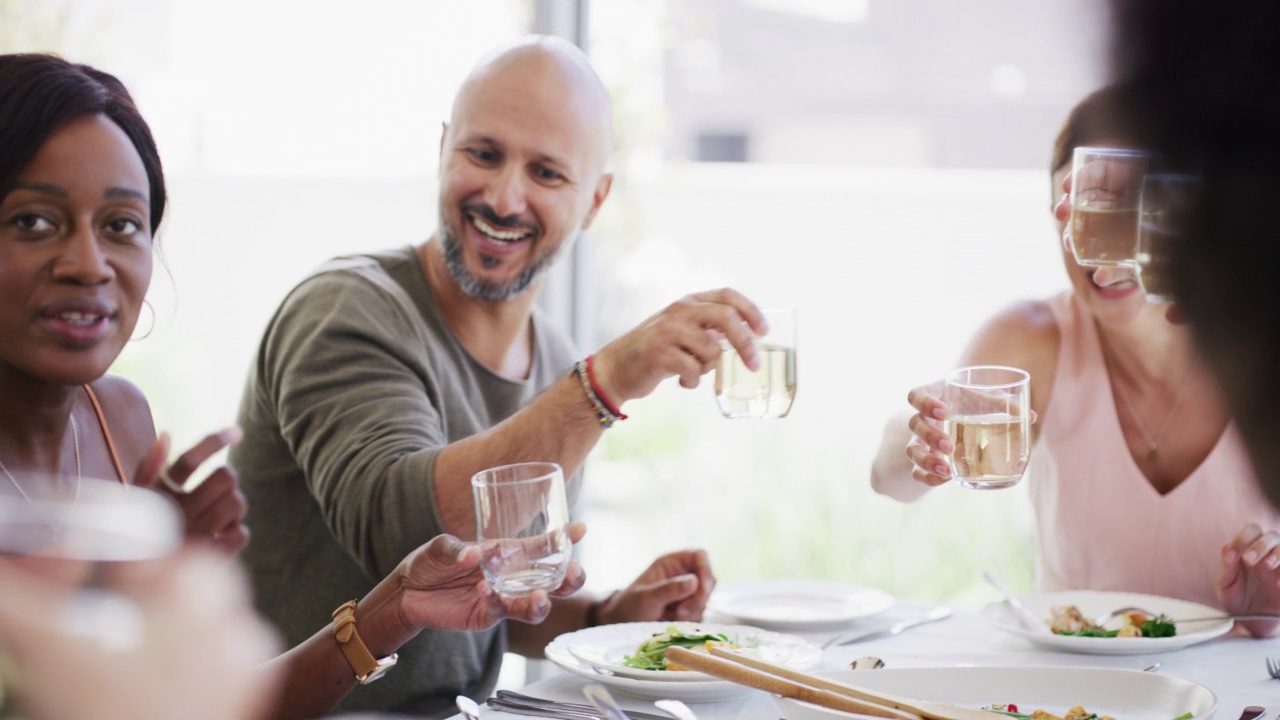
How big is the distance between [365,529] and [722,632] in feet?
2.12

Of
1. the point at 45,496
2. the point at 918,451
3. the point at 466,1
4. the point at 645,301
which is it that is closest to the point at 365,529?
the point at 45,496

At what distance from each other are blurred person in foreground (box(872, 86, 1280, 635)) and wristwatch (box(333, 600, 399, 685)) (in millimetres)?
1005

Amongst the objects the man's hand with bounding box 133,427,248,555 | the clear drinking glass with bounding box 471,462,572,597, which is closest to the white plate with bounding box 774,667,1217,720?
the clear drinking glass with bounding box 471,462,572,597

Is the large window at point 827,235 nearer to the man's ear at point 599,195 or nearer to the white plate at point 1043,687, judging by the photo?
the man's ear at point 599,195

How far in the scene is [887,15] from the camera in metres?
3.64

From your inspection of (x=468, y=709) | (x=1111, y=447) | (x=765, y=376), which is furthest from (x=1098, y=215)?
(x=468, y=709)

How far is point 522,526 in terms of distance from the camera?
5.42 ft

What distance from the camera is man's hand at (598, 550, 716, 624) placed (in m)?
2.21

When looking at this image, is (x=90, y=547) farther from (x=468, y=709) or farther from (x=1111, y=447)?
(x=1111, y=447)

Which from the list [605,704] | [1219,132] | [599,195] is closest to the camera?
[1219,132]

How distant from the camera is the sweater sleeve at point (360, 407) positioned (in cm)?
215

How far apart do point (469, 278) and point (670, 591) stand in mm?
789

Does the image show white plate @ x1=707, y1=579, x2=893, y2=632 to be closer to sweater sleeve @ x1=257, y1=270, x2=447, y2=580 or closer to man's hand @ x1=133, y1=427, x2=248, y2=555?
sweater sleeve @ x1=257, y1=270, x2=447, y2=580

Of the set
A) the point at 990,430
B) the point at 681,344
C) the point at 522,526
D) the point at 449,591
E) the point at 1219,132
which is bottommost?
the point at 449,591
